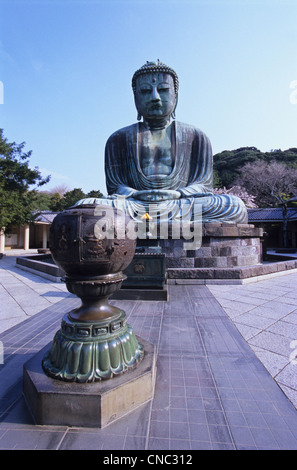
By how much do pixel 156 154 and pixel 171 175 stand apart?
2.90 ft

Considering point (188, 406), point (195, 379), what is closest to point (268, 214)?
point (195, 379)

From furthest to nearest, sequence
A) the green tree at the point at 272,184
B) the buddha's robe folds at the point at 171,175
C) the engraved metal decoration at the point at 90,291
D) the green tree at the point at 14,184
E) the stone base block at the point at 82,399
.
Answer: the green tree at the point at 272,184 < the green tree at the point at 14,184 < the buddha's robe folds at the point at 171,175 < the engraved metal decoration at the point at 90,291 < the stone base block at the point at 82,399

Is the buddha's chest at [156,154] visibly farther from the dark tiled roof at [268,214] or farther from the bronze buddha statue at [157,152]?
the dark tiled roof at [268,214]

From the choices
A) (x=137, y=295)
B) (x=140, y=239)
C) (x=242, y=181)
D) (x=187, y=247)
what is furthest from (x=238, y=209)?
(x=242, y=181)

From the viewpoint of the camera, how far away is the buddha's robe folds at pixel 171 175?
6.39 meters

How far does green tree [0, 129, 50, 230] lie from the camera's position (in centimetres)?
1181

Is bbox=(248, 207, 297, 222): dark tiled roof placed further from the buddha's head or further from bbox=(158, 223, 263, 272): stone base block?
bbox=(158, 223, 263, 272): stone base block

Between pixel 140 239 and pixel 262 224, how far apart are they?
51.6 ft

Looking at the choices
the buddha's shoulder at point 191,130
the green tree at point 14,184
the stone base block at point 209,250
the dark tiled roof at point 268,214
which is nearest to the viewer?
the stone base block at point 209,250

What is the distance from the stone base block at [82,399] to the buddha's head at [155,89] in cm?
746

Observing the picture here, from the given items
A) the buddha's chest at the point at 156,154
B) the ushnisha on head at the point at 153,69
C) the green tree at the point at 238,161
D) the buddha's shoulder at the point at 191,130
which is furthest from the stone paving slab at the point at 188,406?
the green tree at the point at 238,161

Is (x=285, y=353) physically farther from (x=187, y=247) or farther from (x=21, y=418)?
(x=187, y=247)

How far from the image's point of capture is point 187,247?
18.9 ft

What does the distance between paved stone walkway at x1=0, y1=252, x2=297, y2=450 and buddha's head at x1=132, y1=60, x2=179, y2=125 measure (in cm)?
597
